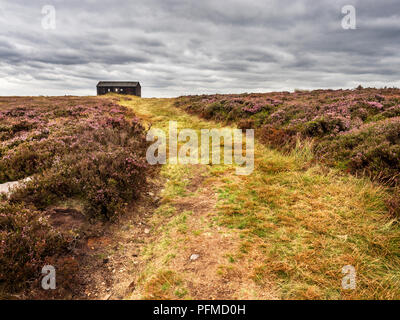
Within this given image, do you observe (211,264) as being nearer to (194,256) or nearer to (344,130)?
(194,256)

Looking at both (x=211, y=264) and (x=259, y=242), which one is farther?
(x=259, y=242)

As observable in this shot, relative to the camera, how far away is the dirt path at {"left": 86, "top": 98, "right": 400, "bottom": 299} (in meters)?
3.43

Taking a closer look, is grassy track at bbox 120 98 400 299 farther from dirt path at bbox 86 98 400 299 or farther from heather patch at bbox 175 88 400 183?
heather patch at bbox 175 88 400 183

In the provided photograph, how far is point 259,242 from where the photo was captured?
4.40 meters

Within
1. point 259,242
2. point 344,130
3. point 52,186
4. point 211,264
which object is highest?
point 344,130

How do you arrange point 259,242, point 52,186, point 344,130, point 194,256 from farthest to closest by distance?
point 344,130 < point 52,186 < point 259,242 < point 194,256

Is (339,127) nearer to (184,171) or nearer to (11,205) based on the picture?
(184,171)

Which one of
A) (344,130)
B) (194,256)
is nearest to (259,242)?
(194,256)

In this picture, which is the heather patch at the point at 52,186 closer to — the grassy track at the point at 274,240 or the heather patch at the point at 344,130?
the grassy track at the point at 274,240

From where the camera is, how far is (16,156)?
21.7 ft

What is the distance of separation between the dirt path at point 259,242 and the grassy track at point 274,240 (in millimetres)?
17

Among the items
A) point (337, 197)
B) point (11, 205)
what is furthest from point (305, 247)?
point (11, 205)

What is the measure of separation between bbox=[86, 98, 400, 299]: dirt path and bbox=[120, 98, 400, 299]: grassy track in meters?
0.02

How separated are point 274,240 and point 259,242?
31 cm
